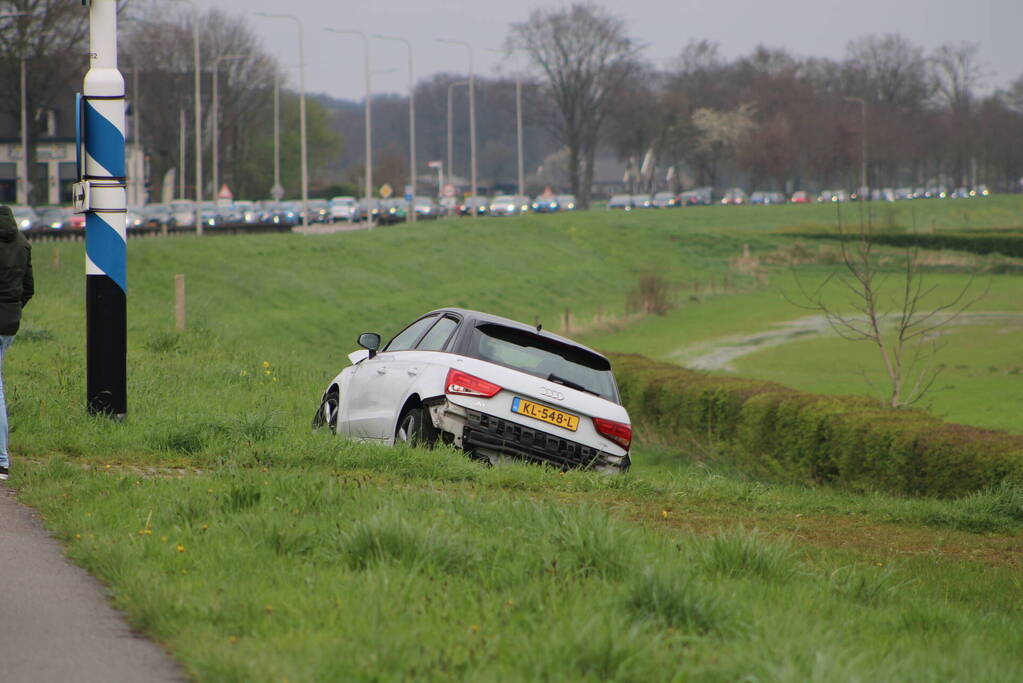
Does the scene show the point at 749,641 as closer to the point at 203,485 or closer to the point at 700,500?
Result: the point at 203,485

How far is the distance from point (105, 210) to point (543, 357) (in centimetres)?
361

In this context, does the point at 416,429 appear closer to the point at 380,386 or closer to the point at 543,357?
the point at 380,386

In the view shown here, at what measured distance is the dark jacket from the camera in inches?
331

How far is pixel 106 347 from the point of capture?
10.2 meters

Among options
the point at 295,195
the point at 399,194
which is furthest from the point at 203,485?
the point at 399,194

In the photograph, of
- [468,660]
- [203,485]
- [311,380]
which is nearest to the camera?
[468,660]

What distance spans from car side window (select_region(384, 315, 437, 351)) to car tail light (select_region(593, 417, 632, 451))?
6.42 ft

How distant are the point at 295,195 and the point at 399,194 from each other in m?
12.5

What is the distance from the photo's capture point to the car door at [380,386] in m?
10.7

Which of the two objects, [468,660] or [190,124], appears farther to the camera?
[190,124]

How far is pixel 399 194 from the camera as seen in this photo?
414 ft

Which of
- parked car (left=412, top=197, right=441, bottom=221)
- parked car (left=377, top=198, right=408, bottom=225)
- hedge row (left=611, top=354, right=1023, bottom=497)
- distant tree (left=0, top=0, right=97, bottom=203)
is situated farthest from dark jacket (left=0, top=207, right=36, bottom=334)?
parked car (left=412, top=197, right=441, bottom=221)

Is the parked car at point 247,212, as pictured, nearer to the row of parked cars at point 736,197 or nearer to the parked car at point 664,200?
the row of parked cars at point 736,197

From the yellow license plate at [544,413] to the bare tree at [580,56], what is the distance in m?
103
